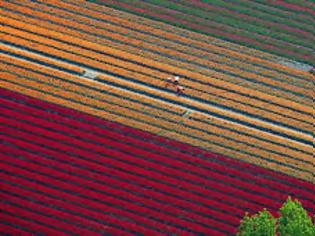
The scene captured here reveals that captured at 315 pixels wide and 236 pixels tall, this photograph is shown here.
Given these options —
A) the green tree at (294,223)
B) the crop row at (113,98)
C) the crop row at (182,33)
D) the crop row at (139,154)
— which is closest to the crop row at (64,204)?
the crop row at (139,154)

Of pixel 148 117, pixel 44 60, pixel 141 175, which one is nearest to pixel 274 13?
pixel 148 117

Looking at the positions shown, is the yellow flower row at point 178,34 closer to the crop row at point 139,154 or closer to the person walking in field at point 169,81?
the person walking in field at point 169,81

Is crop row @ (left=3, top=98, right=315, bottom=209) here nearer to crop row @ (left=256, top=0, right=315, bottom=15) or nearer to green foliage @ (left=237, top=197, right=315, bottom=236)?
green foliage @ (left=237, top=197, right=315, bottom=236)

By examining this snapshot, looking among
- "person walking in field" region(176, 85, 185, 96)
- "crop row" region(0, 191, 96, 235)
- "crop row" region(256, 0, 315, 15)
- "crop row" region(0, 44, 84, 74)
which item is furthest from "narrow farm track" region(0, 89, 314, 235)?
"crop row" region(256, 0, 315, 15)

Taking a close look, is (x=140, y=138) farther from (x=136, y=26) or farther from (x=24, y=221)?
(x=136, y=26)

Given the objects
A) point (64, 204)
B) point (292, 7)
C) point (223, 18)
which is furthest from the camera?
point (292, 7)

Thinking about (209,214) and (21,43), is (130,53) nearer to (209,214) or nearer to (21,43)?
(21,43)

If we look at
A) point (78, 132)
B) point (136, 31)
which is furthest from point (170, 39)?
point (78, 132)
